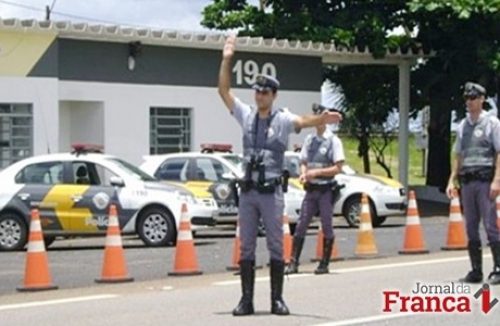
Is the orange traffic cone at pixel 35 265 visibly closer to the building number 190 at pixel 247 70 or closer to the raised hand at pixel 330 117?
the raised hand at pixel 330 117

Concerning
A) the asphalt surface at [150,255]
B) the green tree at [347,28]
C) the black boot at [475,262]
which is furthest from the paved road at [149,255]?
the green tree at [347,28]

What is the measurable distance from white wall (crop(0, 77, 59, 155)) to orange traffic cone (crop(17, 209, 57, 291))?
11.5 m

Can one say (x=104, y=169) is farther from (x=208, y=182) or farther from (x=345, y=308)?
(x=345, y=308)

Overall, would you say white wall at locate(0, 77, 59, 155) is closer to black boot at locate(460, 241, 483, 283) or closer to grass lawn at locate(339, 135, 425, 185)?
black boot at locate(460, 241, 483, 283)

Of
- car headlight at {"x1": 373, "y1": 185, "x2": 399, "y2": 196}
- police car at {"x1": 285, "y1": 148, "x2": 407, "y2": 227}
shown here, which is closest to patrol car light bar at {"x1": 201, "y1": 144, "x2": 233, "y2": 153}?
police car at {"x1": 285, "y1": 148, "x2": 407, "y2": 227}

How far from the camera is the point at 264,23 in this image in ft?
110

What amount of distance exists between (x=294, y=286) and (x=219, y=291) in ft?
2.74

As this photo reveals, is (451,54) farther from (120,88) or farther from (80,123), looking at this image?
(80,123)

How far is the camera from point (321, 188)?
591 inches

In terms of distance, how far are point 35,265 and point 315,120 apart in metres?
4.70

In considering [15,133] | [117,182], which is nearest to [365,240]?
[117,182]

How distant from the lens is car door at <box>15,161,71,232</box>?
20.2 meters

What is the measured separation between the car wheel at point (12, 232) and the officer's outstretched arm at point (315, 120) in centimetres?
989

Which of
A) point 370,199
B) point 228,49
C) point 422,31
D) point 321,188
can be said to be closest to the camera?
point 228,49
